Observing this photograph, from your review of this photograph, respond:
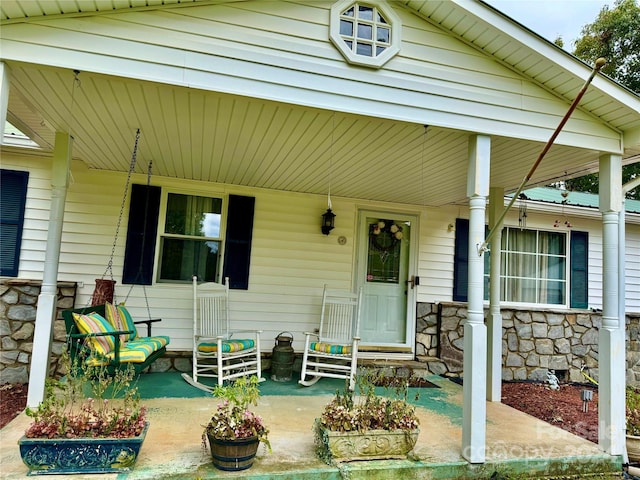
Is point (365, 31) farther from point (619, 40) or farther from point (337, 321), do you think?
point (619, 40)

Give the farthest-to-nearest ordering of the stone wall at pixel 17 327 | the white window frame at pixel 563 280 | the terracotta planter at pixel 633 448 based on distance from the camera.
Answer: the white window frame at pixel 563 280 → the stone wall at pixel 17 327 → the terracotta planter at pixel 633 448

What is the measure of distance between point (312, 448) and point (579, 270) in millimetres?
5288

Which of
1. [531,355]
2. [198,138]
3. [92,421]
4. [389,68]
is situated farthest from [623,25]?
[92,421]

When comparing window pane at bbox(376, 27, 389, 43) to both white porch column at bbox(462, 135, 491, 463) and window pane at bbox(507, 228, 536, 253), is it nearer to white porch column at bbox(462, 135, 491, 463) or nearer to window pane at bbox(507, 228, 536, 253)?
white porch column at bbox(462, 135, 491, 463)

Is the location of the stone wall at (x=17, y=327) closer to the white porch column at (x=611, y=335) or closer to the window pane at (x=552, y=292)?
the white porch column at (x=611, y=335)

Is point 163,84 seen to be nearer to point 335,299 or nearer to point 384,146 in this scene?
point 384,146

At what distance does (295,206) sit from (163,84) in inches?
120

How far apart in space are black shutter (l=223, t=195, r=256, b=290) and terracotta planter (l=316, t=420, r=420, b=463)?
272cm

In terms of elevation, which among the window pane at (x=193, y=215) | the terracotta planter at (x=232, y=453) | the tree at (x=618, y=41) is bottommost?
the terracotta planter at (x=232, y=453)

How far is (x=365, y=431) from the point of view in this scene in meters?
2.58

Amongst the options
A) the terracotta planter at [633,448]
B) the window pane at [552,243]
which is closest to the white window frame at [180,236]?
the terracotta planter at [633,448]

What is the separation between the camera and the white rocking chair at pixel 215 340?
4344 mm

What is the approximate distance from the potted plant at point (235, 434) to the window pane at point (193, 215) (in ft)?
9.51

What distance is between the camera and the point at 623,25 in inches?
424
